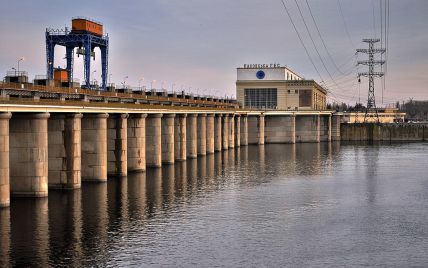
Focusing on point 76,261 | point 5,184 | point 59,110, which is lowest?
point 76,261

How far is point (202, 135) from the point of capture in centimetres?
14925

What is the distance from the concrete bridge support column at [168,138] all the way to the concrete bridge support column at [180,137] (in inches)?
306

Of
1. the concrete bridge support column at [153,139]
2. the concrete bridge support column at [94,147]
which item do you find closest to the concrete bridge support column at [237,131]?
the concrete bridge support column at [153,139]

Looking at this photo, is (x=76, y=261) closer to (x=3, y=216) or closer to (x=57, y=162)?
(x=3, y=216)

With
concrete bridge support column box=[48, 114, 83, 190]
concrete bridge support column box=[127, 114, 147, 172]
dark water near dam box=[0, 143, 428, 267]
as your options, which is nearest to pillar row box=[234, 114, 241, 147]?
concrete bridge support column box=[127, 114, 147, 172]

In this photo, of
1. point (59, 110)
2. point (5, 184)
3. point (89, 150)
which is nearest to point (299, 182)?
point (89, 150)

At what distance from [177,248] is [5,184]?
22.5 metres

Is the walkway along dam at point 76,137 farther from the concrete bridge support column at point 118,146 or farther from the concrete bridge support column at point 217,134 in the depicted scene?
the concrete bridge support column at point 217,134

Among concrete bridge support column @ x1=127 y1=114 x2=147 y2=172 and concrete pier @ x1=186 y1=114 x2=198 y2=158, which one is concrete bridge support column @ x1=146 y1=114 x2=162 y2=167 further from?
concrete pier @ x1=186 y1=114 x2=198 y2=158

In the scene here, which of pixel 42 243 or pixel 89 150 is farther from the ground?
pixel 89 150

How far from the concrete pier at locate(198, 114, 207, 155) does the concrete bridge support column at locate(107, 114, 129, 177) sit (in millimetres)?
51298

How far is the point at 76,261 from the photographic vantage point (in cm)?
4675

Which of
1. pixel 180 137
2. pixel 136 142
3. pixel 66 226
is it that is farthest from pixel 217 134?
pixel 66 226

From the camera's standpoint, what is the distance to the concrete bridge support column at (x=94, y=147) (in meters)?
86.4
